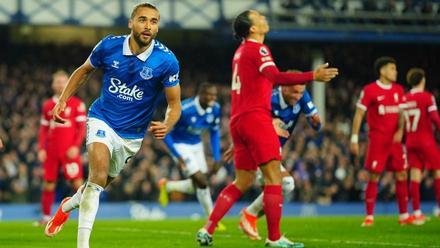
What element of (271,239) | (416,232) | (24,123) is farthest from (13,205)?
(271,239)

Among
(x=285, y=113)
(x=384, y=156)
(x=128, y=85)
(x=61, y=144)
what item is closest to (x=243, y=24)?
(x=128, y=85)

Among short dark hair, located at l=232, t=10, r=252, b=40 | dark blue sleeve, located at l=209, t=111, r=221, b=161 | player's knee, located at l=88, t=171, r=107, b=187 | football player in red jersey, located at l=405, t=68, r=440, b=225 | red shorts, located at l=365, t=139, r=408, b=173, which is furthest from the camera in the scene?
football player in red jersey, located at l=405, t=68, r=440, b=225

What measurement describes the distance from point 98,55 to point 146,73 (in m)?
0.50

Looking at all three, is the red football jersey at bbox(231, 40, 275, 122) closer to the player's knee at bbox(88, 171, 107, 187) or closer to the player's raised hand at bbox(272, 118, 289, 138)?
the player's raised hand at bbox(272, 118, 289, 138)

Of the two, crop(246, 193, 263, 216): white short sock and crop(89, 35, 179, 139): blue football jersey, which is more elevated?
crop(89, 35, 179, 139): blue football jersey

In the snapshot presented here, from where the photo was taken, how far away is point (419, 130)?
17.2 m

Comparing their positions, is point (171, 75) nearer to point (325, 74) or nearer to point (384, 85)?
point (325, 74)

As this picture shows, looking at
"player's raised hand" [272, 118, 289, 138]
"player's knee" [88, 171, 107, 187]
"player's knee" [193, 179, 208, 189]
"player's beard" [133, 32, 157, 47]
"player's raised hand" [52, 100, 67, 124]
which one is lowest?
"player's knee" [193, 179, 208, 189]

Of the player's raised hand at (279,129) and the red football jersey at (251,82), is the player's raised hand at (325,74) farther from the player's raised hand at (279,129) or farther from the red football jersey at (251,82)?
the player's raised hand at (279,129)

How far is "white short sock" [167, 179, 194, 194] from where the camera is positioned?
1722cm

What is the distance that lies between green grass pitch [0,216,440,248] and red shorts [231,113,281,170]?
1.32 meters

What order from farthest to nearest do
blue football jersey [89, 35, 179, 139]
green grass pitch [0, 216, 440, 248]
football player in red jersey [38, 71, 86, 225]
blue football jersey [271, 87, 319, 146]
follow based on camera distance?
football player in red jersey [38, 71, 86, 225] < blue football jersey [271, 87, 319, 146] < green grass pitch [0, 216, 440, 248] < blue football jersey [89, 35, 179, 139]

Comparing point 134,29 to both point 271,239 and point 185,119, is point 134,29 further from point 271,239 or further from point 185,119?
point 185,119

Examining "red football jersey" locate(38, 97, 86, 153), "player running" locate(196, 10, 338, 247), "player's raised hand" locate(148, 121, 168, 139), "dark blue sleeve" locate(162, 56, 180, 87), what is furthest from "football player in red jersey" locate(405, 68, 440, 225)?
"player's raised hand" locate(148, 121, 168, 139)
